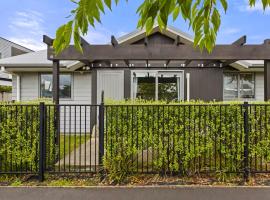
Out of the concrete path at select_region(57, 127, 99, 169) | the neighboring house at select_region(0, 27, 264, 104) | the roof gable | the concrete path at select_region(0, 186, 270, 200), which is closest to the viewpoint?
the concrete path at select_region(0, 186, 270, 200)

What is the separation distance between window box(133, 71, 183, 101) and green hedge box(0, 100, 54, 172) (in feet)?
20.5

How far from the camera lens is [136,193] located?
17.7 ft

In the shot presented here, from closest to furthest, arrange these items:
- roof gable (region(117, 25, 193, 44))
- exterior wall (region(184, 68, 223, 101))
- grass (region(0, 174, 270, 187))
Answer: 1. grass (region(0, 174, 270, 187))
2. roof gable (region(117, 25, 193, 44))
3. exterior wall (region(184, 68, 223, 101))

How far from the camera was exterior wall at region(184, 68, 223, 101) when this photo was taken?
39.4 feet

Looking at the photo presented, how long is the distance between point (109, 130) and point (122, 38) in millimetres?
5518

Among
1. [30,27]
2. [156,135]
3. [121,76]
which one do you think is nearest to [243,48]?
[156,135]

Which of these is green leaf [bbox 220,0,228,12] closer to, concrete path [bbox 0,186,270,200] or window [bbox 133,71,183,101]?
concrete path [bbox 0,186,270,200]

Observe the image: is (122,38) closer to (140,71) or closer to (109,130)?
(140,71)

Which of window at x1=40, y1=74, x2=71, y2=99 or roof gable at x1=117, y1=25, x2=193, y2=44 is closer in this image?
roof gable at x1=117, y1=25, x2=193, y2=44

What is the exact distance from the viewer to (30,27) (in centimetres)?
1509

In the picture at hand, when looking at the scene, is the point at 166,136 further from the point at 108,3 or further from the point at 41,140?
the point at 108,3

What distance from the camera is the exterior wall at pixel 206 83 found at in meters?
12.0

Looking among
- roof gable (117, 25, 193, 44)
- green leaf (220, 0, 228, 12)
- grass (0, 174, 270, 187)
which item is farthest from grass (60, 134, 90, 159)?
green leaf (220, 0, 228, 12)

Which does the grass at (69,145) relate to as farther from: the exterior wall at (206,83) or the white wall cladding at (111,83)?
the exterior wall at (206,83)
